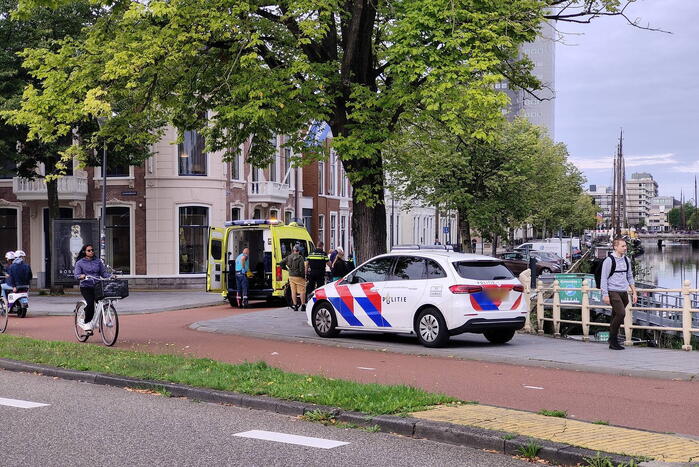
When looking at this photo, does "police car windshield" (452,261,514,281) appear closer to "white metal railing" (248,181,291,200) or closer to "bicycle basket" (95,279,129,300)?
"bicycle basket" (95,279,129,300)

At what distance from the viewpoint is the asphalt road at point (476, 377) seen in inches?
348

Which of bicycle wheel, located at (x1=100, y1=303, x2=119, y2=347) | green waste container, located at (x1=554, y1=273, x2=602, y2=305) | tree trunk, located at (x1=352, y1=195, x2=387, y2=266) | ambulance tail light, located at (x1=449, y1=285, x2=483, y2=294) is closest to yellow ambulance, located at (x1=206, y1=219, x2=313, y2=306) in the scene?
tree trunk, located at (x1=352, y1=195, x2=387, y2=266)

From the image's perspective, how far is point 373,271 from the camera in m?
15.8

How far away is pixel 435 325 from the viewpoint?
47.8 feet

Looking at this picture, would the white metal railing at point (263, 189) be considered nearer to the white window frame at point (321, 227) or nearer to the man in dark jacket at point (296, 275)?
the white window frame at point (321, 227)

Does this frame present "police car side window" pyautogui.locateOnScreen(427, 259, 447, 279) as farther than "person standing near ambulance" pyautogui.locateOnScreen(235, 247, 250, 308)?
No

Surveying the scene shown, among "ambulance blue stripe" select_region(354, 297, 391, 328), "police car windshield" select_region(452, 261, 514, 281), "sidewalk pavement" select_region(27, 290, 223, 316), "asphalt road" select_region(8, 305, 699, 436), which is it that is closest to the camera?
"asphalt road" select_region(8, 305, 699, 436)

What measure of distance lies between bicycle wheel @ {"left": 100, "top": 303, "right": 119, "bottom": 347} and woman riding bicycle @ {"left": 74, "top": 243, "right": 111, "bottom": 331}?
482 mm

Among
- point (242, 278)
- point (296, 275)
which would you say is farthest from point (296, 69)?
point (242, 278)

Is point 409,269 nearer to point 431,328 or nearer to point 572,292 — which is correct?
point 431,328

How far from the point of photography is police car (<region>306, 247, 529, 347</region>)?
14.3 meters

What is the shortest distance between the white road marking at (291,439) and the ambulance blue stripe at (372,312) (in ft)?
25.8

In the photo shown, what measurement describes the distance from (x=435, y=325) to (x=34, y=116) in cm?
875

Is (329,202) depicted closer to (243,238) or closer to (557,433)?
(243,238)
